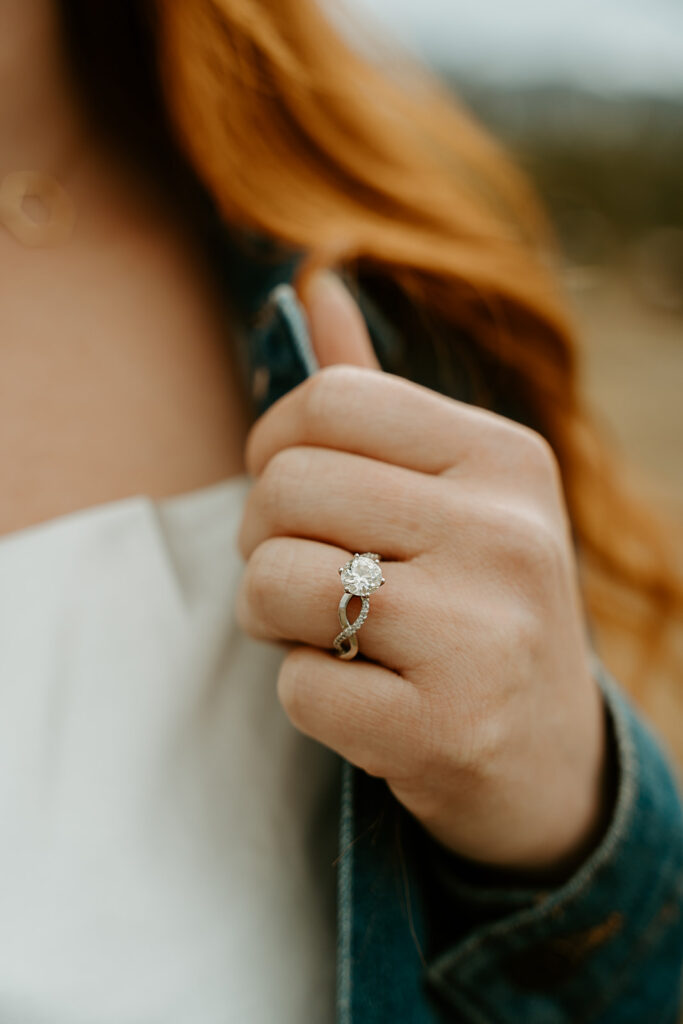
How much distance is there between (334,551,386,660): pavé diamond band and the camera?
509 millimetres

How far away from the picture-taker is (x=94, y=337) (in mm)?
778

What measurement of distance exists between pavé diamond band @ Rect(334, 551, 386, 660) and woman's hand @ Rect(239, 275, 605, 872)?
1 cm

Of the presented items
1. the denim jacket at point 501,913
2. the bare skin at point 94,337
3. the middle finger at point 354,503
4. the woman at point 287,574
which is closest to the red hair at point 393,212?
the woman at point 287,574

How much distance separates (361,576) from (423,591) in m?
0.05

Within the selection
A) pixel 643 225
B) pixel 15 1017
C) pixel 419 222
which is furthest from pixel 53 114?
pixel 643 225

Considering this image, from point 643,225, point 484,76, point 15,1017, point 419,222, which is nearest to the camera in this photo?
point 15,1017

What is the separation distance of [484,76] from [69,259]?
11.6ft

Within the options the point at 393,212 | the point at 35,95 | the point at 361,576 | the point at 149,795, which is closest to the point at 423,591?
the point at 361,576

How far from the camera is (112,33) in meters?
0.90

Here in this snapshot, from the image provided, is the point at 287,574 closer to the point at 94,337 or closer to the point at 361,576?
the point at 361,576

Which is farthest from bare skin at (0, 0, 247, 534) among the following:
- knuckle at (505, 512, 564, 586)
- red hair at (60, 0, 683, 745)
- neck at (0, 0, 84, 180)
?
knuckle at (505, 512, 564, 586)

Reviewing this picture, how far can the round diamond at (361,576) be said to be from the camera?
51 cm

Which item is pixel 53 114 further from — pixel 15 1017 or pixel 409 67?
pixel 15 1017

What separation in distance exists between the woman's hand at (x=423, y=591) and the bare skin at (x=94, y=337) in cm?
18
